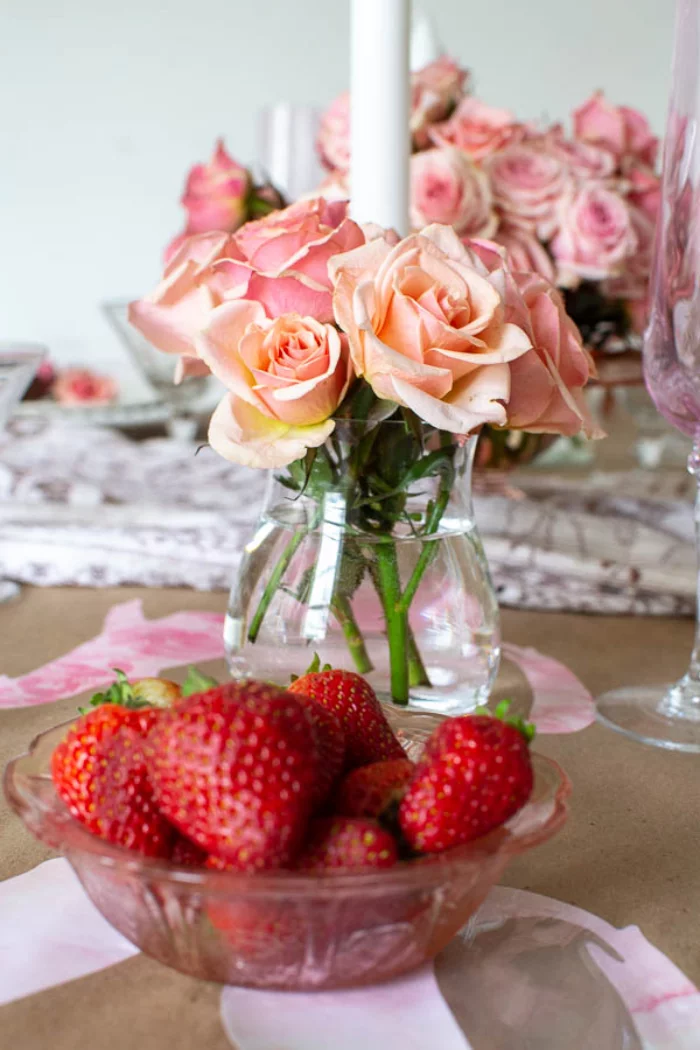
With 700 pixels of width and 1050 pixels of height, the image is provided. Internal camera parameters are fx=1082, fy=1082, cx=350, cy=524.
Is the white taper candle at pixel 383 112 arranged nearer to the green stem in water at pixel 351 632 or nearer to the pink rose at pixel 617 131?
the green stem in water at pixel 351 632

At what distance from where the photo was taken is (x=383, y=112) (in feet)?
2.11

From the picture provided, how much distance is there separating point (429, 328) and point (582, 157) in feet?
2.00

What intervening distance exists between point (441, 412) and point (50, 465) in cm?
73

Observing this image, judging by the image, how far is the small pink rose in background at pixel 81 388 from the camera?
1.64 m

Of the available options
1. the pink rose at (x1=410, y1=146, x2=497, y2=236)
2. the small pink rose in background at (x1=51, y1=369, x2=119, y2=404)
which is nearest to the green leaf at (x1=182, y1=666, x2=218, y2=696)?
the pink rose at (x1=410, y1=146, x2=497, y2=236)

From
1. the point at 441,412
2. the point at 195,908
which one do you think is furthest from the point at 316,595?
the point at 195,908

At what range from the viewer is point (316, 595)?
21.4 inches

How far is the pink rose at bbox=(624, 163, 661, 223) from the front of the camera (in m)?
1.00

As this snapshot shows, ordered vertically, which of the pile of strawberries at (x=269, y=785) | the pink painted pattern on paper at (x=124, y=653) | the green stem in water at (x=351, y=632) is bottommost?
the pink painted pattern on paper at (x=124, y=653)

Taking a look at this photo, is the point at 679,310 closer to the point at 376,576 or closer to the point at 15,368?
the point at 376,576

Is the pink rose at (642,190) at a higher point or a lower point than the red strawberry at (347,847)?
higher

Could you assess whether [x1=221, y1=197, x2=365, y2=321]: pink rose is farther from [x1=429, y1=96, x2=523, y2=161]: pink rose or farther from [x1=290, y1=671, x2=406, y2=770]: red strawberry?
[x1=429, y1=96, x2=523, y2=161]: pink rose

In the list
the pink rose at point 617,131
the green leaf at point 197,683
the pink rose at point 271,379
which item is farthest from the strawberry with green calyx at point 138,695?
the pink rose at point 617,131

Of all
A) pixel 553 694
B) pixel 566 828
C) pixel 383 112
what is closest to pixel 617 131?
pixel 383 112
